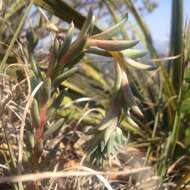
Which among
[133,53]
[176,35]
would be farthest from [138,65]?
[176,35]

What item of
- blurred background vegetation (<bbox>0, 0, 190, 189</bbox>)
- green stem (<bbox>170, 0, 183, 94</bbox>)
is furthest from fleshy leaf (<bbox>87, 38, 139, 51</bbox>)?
green stem (<bbox>170, 0, 183, 94</bbox>)

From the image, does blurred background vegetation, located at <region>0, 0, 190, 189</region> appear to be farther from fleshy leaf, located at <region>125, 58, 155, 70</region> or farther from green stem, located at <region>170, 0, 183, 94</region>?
green stem, located at <region>170, 0, 183, 94</region>

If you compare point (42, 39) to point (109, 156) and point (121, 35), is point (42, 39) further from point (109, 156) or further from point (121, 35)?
point (109, 156)

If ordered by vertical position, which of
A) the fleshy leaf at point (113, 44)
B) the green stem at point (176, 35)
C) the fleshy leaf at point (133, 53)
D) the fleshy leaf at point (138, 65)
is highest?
the fleshy leaf at point (113, 44)

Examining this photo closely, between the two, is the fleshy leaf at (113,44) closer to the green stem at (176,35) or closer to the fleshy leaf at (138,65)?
the fleshy leaf at (138,65)

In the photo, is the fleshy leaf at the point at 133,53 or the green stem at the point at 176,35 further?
the green stem at the point at 176,35

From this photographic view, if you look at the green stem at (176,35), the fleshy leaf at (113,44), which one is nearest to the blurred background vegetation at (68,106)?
the fleshy leaf at (113,44)

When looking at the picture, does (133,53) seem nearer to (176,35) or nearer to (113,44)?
(113,44)

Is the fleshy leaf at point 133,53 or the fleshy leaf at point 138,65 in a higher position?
the fleshy leaf at point 133,53

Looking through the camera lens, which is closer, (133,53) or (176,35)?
(133,53)

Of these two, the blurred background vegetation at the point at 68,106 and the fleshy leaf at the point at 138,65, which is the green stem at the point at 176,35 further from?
the fleshy leaf at the point at 138,65

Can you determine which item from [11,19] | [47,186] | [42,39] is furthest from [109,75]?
[47,186]
